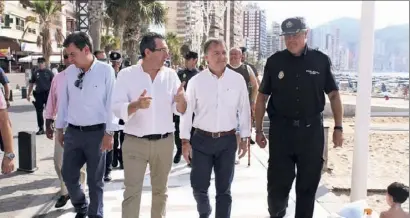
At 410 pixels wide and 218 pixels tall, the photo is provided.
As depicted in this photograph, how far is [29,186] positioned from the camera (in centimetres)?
661

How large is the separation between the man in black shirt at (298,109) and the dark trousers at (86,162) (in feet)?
5.36

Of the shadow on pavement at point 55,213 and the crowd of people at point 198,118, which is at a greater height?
the crowd of people at point 198,118

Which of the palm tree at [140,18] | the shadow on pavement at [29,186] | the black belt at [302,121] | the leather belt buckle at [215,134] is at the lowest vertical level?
the shadow on pavement at [29,186]

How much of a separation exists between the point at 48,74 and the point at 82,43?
7.96 m

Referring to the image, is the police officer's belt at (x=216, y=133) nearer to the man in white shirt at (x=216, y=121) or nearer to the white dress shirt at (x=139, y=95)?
the man in white shirt at (x=216, y=121)

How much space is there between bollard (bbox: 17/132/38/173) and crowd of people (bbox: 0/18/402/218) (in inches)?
118

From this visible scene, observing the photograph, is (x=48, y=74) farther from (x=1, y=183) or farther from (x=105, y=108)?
(x=105, y=108)

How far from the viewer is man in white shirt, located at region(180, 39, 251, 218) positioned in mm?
4242

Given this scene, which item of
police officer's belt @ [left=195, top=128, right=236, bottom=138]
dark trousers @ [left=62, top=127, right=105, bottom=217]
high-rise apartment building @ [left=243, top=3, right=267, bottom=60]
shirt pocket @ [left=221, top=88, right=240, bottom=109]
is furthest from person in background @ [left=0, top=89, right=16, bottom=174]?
high-rise apartment building @ [left=243, top=3, right=267, bottom=60]

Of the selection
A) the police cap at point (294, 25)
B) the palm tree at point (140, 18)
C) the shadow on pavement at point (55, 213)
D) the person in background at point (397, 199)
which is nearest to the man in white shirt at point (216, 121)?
the police cap at point (294, 25)

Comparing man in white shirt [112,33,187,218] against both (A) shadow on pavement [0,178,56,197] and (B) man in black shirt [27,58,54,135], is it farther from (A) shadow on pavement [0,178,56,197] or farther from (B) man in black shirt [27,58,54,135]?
(B) man in black shirt [27,58,54,135]

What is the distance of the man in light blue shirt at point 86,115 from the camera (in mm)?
4508

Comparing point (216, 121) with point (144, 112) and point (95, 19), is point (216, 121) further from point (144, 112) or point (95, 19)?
point (95, 19)

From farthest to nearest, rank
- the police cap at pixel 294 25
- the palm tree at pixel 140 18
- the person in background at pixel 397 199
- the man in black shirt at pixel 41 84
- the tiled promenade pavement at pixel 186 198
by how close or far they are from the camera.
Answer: the palm tree at pixel 140 18 → the man in black shirt at pixel 41 84 → the tiled promenade pavement at pixel 186 198 → the police cap at pixel 294 25 → the person in background at pixel 397 199
